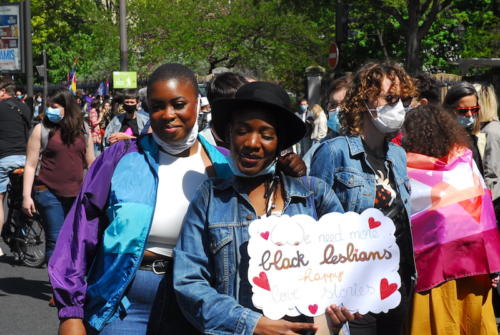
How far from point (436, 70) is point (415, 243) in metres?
32.9

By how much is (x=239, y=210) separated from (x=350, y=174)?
1.01 metres

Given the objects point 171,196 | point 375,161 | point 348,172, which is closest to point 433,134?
point 375,161

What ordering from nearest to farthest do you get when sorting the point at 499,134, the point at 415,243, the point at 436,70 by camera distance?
the point at 415,243 < the point at 499,134 < the point at 436,70

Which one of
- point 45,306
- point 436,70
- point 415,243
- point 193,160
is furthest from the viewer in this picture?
point 436,70

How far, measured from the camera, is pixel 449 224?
14.5 ft

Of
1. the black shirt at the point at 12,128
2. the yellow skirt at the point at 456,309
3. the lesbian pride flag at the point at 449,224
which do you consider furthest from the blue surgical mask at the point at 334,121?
the black shirt at the point at 12,128

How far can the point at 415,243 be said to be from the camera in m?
4.41

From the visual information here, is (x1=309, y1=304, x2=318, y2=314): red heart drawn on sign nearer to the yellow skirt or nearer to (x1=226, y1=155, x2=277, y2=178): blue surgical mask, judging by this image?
(x1=226, y1=155, x2=277, y2=178): blue surgical mask

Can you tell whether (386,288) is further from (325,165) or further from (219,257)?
(325,165)

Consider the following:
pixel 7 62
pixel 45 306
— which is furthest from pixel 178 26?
pixel 45 306

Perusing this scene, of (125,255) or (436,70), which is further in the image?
(436,70)

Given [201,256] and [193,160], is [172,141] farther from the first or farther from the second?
[201,256]

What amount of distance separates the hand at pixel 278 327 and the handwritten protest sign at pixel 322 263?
0.02 metres

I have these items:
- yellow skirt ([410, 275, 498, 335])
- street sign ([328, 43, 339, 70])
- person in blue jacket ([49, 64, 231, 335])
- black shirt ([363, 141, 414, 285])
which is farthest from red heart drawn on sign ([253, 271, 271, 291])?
street sign ([328, 43, 339, 70])
